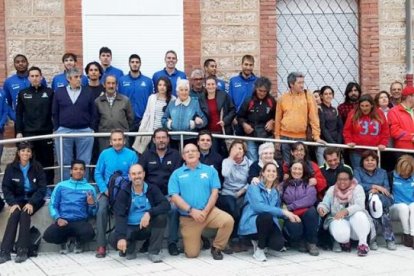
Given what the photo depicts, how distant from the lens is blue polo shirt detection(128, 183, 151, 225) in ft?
26.2

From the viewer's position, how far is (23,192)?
836 cm

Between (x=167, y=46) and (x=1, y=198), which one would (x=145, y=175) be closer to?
(x=1, y=198)

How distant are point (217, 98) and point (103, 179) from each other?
2.04 meters

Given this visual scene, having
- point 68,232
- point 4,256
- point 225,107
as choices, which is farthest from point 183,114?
point 4,256

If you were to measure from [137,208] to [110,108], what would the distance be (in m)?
1.83

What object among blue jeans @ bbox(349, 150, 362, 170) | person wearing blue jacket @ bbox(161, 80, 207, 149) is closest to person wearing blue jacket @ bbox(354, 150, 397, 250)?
blue jeans @ bbox(349, 150, 362, 170)

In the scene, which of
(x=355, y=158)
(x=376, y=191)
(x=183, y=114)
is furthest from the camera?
(x=355, y=158)

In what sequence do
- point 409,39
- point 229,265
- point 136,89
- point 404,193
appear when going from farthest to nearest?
point 409,39 → point 136,89 → point 404,193 → point 229,265

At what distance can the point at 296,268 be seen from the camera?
7.51 m

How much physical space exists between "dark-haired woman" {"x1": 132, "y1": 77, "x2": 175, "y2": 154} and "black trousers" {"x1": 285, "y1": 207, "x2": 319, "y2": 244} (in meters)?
2.41

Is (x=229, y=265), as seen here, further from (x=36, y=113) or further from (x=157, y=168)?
(x=36, y=113)

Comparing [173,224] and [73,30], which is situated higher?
[73,30]

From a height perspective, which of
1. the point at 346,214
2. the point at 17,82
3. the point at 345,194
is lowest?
the point at 346,214

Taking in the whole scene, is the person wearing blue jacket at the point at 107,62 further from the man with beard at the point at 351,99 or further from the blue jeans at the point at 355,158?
the blue jeans at the point at 355,158
